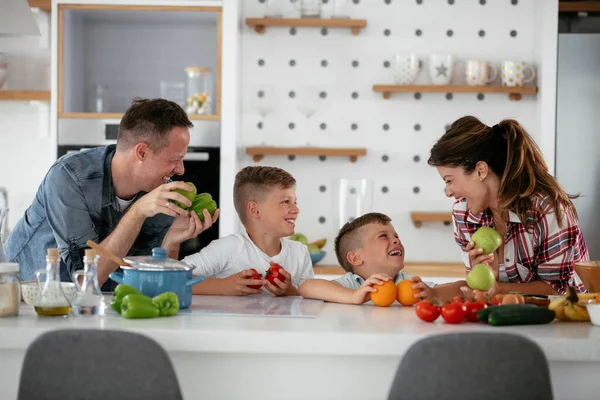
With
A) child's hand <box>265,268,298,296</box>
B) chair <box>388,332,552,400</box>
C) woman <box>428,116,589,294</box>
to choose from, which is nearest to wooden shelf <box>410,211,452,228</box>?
woman <box>428,116,589,294</box>

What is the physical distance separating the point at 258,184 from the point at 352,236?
16.6 inches

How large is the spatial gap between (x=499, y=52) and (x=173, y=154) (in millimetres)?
2464

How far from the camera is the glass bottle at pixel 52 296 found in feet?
5.82

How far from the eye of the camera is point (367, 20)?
14.8 ft

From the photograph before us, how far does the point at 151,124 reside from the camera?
8.78 feet

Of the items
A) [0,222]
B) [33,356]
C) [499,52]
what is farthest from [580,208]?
[33,356]

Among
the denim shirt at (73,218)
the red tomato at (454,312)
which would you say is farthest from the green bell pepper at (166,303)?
the denim shirt at (73,218)

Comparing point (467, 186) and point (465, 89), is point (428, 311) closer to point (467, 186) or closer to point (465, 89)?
point (467, 186)

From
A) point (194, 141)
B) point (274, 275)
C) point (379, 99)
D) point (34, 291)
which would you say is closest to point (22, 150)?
point (194, 141)

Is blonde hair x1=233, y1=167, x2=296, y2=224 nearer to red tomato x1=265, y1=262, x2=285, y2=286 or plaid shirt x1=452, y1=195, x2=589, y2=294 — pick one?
red tomato x1=265, y1=262, x2=285, y2=286

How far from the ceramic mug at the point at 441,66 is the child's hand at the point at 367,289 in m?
2.42

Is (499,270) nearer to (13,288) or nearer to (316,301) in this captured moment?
(316,301)

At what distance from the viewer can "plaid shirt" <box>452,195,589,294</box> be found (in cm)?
250

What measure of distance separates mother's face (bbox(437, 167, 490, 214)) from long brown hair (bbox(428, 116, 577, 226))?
2cm
